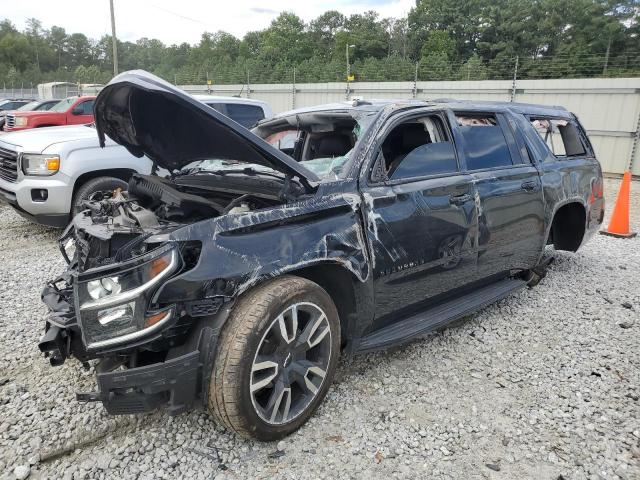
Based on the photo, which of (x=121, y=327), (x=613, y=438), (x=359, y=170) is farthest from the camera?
(x=359, y=170)

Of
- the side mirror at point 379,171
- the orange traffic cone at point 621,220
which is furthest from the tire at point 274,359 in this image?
the orange traffic cone at point 621,220

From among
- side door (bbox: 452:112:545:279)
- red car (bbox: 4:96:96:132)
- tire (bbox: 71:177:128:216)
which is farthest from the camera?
red car (bbox: 4:96:96:132)

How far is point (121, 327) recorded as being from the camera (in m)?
2.10

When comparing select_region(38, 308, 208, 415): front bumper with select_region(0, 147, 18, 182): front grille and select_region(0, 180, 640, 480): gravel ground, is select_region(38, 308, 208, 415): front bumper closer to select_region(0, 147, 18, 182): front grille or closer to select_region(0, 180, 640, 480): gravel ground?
select_region(0, 180, 640, 480): gravel ground

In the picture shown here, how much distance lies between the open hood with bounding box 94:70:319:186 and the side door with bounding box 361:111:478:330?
0.51 m

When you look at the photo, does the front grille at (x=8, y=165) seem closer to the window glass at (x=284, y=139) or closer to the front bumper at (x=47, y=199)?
the front bumper at (x=47, y=199)

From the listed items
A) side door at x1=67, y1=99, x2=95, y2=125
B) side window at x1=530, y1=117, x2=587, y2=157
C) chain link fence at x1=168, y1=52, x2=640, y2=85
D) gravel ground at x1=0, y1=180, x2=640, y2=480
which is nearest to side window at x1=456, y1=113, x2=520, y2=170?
side window at x1=530, y1=117, x2=587, y2=157

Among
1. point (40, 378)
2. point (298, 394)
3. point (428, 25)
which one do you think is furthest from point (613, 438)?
point (428, 25)

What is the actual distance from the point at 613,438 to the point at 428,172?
183 centimetres

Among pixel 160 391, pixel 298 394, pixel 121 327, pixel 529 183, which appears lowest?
pixel 298 394

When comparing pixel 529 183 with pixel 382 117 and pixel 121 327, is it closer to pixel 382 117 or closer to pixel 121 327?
pixel 382 117

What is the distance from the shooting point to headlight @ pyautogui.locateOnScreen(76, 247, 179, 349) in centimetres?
208

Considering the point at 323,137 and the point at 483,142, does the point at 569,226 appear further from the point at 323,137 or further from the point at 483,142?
the point at 323,137

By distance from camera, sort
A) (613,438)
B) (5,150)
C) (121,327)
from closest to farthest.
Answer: (121,327) < (613,438) < (5,150)
